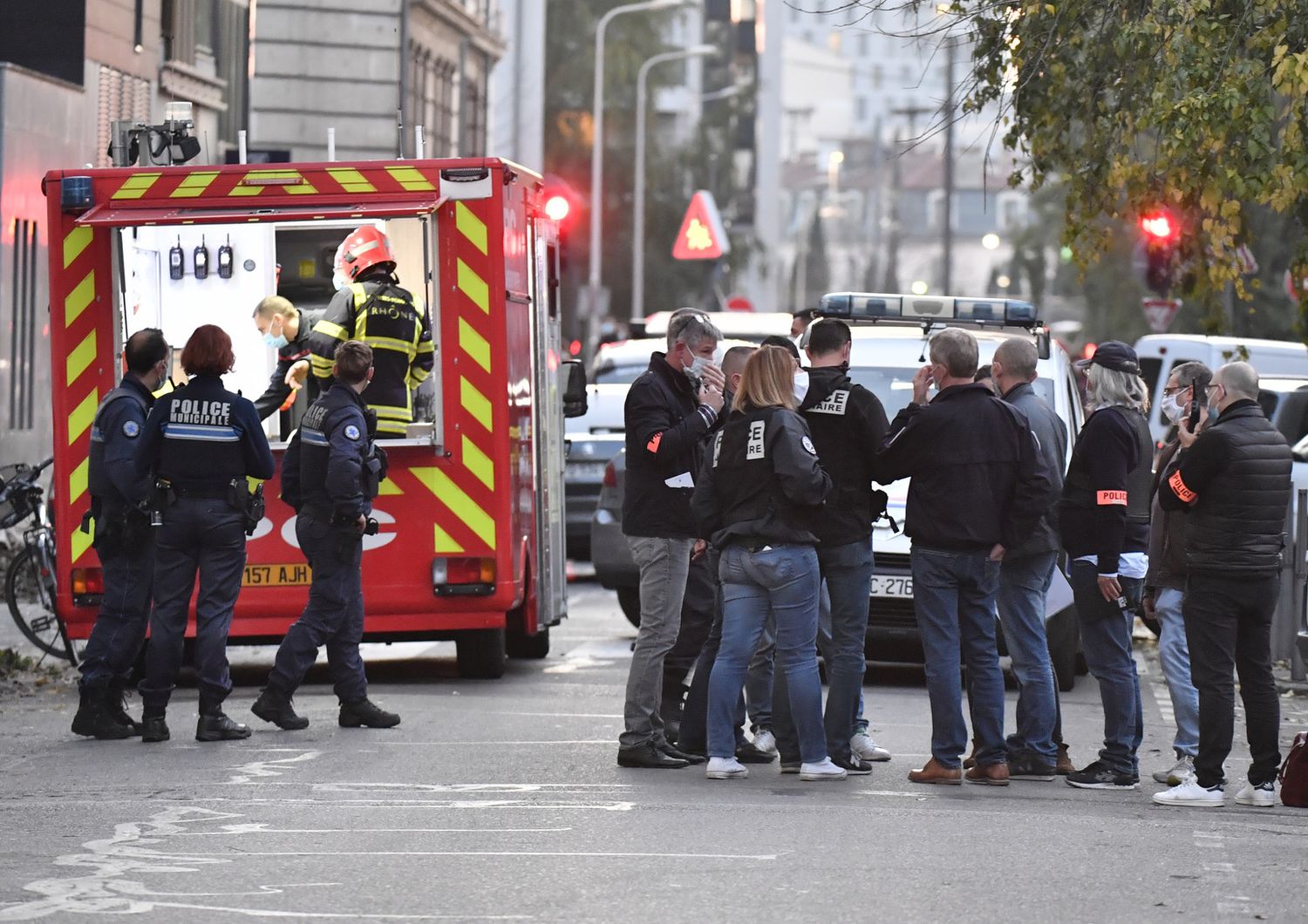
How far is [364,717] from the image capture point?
11664 mm

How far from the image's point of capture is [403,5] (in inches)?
1023

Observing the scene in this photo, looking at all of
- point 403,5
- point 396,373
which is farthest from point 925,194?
point 396,373

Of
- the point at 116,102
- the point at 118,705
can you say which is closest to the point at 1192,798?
the point at 118,705

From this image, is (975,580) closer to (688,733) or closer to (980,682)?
(980,682)

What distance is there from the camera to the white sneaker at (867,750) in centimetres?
1070

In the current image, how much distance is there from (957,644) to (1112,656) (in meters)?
0.64

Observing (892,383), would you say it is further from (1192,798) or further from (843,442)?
(1192,798)

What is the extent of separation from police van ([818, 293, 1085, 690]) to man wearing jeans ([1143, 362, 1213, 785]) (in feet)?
7.22

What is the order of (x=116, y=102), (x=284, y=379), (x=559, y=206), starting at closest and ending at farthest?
1. (x=284, y=379)
2. (x=116, y=102)
3. (x=559, y=206)

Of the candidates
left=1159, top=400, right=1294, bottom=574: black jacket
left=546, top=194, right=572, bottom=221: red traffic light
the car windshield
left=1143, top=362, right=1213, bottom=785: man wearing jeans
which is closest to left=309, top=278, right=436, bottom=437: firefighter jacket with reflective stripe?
the car windshield

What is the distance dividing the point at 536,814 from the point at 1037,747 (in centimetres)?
238

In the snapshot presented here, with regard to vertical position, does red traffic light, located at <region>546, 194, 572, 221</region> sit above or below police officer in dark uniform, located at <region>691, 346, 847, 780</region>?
above

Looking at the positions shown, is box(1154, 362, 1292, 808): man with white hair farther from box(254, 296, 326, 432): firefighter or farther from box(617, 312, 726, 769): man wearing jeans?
box(254, 296, 326, 432): firefighter

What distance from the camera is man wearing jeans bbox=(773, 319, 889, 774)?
10.2 metres
